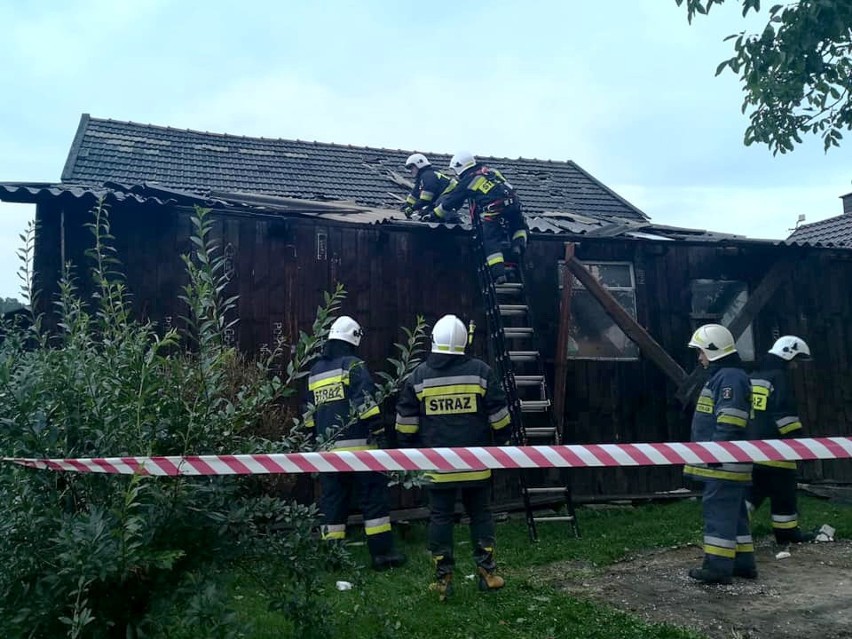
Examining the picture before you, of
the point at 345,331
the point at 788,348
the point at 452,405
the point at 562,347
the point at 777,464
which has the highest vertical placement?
the point at 345,331

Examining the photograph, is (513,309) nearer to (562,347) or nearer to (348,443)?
(562,347)

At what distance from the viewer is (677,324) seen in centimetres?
901

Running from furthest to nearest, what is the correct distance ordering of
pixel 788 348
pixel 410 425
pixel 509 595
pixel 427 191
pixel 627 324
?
pixel 427 191 < pixel 627 324 < pixel 788 348 < pixel 410 425 < pixel 509 595

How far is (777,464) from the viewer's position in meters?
6.17

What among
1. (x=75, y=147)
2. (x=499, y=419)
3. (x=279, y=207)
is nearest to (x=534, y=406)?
(x=499, y=419)

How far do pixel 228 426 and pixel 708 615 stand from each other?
3173 mm

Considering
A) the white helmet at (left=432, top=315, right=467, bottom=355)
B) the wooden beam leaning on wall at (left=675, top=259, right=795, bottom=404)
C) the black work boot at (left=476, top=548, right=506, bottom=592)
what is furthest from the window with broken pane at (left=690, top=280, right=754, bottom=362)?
the black work boot at (left=476, top=548, right=506, bottom=592)

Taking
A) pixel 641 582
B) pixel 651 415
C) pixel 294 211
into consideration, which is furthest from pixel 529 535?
pixel 294 211

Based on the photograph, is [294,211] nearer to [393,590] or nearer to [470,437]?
[470,437]

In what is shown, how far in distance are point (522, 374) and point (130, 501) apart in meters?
5.40

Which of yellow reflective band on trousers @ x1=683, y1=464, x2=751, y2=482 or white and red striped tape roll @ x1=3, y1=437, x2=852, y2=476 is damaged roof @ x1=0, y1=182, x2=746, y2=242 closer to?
white and red striped tape roll @ x1=3, y1=437, x2=852, y2=476

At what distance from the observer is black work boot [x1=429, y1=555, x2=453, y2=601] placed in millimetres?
4766

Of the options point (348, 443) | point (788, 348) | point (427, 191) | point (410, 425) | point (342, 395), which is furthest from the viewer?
point (427, 191)

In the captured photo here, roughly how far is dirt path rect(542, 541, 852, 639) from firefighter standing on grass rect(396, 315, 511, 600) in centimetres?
72
